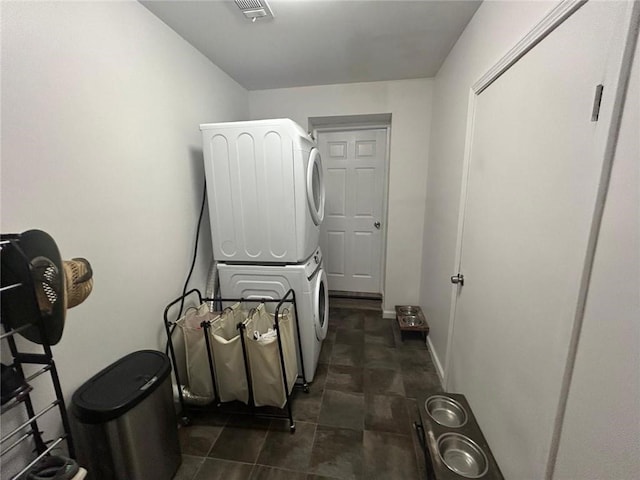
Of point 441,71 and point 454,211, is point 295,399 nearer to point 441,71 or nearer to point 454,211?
point 454,211

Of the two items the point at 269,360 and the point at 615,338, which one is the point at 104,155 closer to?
the point at 269,360

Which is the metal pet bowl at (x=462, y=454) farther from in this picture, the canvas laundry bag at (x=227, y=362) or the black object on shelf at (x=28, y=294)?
the black object on shelf at (x=28, y=294)

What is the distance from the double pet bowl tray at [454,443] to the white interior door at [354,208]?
2.07 meters

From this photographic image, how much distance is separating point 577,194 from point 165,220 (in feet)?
6.21

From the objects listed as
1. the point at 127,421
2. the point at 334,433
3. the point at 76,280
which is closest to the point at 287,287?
the point at 334,433

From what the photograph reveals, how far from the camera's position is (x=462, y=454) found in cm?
125

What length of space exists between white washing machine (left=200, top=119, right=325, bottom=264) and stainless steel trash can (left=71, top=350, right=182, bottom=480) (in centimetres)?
82

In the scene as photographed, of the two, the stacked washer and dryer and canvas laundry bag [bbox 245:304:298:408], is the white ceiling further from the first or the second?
canvas laundry bag [bbox 245:304:298:408]

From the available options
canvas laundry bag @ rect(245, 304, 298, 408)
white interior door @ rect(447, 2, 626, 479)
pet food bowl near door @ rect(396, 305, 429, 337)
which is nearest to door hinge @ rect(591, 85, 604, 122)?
white interior door @ rect(447, 2, 626, 479)

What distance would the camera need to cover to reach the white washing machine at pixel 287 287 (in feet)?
5.94

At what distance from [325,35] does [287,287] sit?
5.49ft

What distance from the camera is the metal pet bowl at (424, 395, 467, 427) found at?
139 centimetres

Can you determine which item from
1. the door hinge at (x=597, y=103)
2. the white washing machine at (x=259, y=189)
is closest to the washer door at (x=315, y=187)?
the white washing machine at (x=259, y=189)

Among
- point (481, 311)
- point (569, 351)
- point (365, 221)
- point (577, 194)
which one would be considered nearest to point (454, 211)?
point (481, 311)
